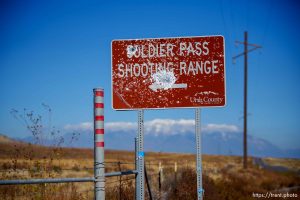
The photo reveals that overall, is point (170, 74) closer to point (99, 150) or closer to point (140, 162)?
point (140, 162)

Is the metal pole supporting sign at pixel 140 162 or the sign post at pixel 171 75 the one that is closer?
the metal pole supporting sign at pixel 140 162

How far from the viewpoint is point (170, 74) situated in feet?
26.6

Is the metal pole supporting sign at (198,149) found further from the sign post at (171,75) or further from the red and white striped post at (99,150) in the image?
the red and white striped post at (99,150)

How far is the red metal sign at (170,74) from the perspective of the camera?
26.5ft

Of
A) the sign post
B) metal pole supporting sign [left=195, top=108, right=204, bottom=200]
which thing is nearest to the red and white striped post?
the sign post

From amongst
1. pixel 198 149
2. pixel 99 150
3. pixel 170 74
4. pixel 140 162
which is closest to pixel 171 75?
pixel 170 74

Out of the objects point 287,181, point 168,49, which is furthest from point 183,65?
point 287,181

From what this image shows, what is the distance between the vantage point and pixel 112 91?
8.22 m

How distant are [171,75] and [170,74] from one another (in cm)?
3

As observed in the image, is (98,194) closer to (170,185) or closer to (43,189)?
(43,189)

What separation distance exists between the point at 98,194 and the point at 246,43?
91.6 ft

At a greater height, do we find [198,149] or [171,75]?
[171,75]

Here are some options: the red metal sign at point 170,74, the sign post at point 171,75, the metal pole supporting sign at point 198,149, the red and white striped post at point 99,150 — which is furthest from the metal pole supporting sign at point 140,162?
the red and white striped post at point 99,150

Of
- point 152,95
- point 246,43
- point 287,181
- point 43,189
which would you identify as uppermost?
point 246,43
